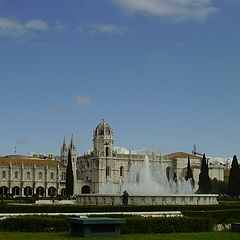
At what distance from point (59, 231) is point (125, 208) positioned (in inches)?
418

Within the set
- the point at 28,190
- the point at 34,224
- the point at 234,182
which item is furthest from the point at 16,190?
the point at 34,224

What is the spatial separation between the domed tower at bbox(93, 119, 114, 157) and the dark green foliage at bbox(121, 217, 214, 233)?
85661mm

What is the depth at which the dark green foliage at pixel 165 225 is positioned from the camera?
2170 centimetres

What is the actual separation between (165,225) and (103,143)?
87.2 meters

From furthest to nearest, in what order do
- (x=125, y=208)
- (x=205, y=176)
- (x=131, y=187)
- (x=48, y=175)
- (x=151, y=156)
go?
(x=151, y=156) → (x=48, y=175) → (x=205, y=176) → (x=131, y=187) → (x=125, y=208)

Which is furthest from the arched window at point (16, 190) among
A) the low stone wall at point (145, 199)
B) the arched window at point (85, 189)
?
the low stone wall at point (145, 199)

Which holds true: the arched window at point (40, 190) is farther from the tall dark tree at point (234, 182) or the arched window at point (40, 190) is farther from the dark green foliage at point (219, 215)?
the dark green foliage at point (219, 215)

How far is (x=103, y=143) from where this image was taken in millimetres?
109375

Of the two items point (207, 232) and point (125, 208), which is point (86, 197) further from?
point (207, 232)

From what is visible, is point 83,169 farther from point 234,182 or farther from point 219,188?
point 234,182

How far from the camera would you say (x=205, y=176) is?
77062 mm

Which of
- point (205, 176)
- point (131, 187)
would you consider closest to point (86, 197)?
point (131, 187)

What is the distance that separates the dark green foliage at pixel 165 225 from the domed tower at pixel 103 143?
85661mm

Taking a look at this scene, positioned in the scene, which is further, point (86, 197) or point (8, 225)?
point (86, 197)
